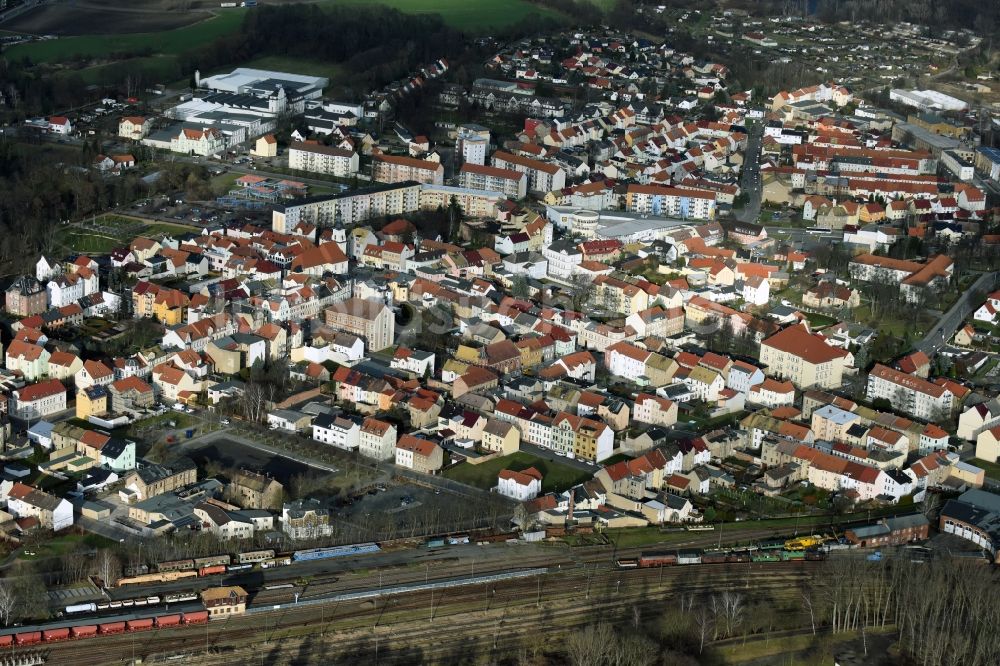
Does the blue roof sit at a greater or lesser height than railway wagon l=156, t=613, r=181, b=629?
greater

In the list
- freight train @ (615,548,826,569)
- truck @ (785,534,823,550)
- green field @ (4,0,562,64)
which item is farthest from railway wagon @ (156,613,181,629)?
green field @ (4,0,562,64)

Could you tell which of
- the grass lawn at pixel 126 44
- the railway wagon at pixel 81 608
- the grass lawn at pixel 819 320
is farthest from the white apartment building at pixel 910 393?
the grass lawn at pixel 126 44

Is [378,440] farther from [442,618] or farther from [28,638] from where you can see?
[28,638]

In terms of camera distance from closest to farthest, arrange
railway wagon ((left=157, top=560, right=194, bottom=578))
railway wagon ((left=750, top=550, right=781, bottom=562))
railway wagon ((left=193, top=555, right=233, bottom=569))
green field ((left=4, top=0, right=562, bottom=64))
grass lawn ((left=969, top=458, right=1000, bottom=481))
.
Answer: railway wagon ((left=157, top=560, right=194, bottom=578))
railway wagon ((left=193, top=555, right=233, bottom=569))
railway wagon ((left=750, top=550, right=781, bottom=562))
grass lawn ((left=969, top=458, right=1000, bottom=481))
green field ((left=4, top=0, right=562, bottom=64))

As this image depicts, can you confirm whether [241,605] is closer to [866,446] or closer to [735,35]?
[866,446]

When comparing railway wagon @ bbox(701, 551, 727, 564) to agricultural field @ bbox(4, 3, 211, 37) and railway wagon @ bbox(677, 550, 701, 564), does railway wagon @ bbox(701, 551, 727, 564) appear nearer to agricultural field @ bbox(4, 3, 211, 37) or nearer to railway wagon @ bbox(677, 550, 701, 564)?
railway wagon @ bbox(677, 550, 701, 564)

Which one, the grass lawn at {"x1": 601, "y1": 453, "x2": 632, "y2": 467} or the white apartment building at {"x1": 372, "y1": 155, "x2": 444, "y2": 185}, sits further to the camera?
the white apartment building at {"x1": 372, "y1": 155, "x2": 444, "y2": 185}

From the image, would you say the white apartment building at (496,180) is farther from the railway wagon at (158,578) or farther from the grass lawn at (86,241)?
the railway wagon at (158,578)

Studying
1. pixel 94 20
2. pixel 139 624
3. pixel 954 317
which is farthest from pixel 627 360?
pixel 94 20
